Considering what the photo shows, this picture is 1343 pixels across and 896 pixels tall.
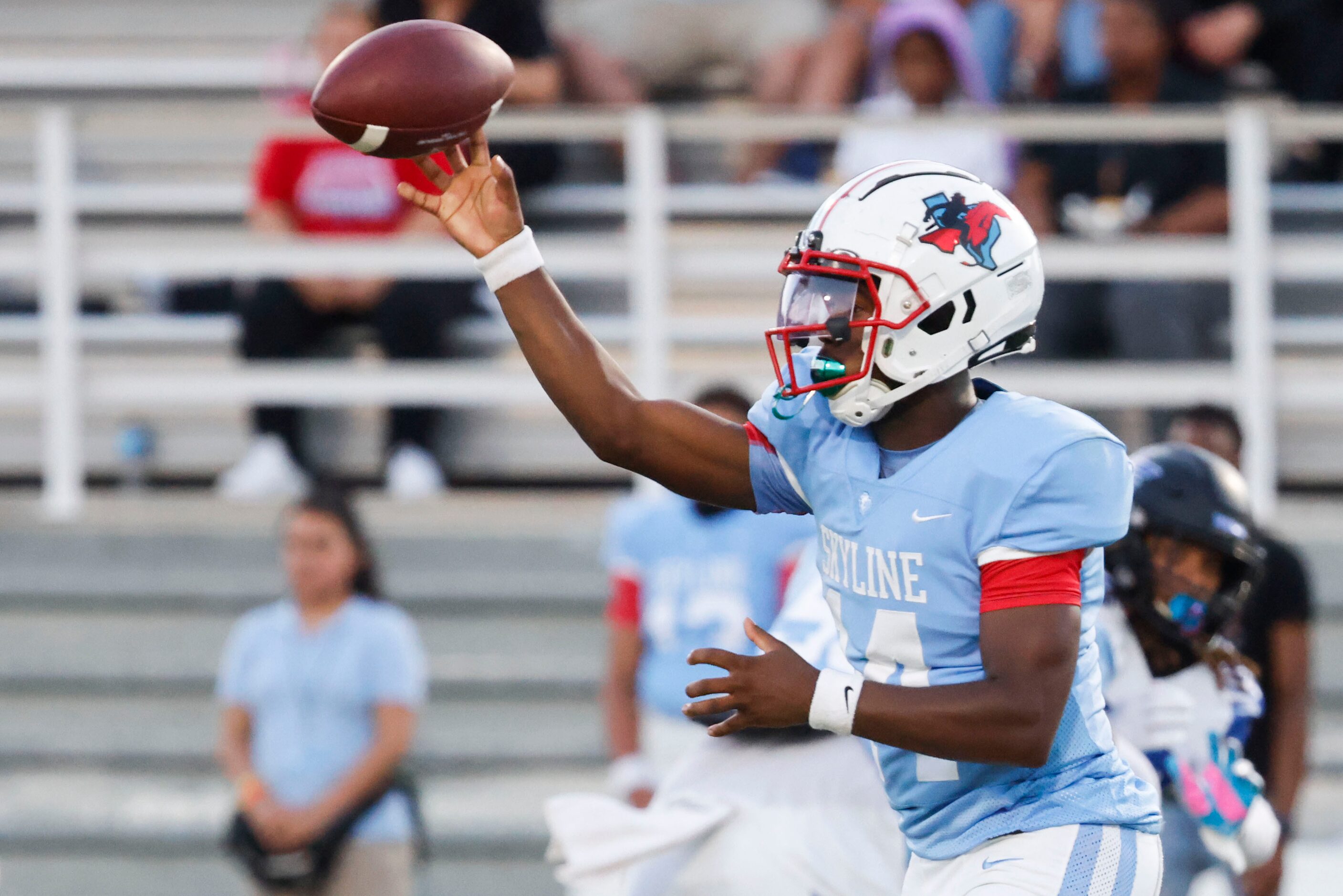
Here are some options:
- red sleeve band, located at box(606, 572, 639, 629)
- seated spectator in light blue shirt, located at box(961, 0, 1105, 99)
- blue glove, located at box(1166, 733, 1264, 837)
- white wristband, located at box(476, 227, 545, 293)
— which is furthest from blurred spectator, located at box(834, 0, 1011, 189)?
white wristband, located at box(476, 227, 545, 293)

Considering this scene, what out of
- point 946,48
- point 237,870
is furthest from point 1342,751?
point 237,870

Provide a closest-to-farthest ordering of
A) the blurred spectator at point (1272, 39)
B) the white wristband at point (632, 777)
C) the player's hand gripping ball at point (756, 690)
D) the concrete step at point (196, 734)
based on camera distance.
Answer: the player's hand gripping ball at point (756, 690) < the white wristband at point (632, 777) < the concrete step at point (196, 734) < the blurred spectator at point (1272, 39)

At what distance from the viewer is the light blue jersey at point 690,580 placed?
4.78 metres

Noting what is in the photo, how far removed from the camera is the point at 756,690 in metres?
2.33

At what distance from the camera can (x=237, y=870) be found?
18.3ft

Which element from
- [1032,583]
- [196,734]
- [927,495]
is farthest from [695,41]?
[1032,583]

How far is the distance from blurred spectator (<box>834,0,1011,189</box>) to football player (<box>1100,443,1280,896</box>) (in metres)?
2.85

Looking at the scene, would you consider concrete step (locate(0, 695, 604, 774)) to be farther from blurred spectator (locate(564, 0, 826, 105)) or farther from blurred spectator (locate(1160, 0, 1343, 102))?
blurred spectator (locate(1160, 0, 1343, 102))

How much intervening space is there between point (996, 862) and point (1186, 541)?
1.08 m

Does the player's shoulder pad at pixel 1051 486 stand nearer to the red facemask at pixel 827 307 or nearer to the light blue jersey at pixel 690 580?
the red facemask at pixel 827 307

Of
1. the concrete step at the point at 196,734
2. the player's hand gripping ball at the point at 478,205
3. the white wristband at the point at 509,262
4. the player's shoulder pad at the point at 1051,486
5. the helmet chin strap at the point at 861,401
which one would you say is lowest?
the concrete step at the point at 196,734

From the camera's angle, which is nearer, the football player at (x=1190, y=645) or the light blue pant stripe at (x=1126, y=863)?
the light blue pant stripe at (x=1126, y=863)

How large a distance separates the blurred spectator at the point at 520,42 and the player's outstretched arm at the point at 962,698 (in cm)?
422

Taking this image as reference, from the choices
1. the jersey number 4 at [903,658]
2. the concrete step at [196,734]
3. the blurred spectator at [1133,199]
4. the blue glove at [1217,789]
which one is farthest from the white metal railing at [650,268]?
the jersey number 4 at [903,658]
